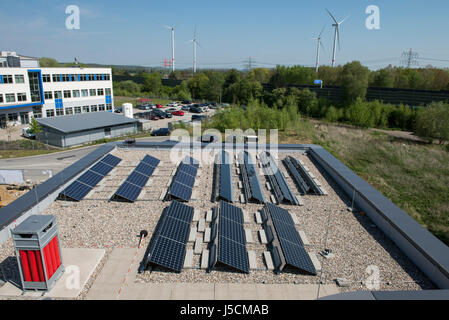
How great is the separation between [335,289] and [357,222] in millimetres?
4895

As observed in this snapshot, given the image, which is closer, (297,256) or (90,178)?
(297,256)

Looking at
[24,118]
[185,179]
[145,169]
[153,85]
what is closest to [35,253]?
[185,179]

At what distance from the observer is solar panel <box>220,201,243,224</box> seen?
12258 mm

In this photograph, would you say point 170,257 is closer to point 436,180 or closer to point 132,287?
point 132,287

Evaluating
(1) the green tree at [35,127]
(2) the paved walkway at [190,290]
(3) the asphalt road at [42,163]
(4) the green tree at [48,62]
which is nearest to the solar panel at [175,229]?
(2) the paved walkway at [190,290]

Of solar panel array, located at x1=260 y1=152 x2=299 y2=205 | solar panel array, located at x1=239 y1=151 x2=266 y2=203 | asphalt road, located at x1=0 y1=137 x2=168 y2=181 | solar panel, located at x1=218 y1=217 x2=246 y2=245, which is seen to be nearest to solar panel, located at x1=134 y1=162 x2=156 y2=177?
solar panel array, located at x1=239 y1=151 x2=266 y2=203

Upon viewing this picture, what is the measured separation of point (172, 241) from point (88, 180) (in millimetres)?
7508

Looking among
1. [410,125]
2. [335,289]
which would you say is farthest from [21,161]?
[410,125]

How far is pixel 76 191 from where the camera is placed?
1434cm

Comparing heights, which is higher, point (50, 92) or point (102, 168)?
point (50, 92)

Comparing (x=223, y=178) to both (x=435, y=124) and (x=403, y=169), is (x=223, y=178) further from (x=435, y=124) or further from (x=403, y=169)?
(x=435, y=124)

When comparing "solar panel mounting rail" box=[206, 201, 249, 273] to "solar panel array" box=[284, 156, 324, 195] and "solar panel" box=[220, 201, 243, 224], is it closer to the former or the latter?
"solar panel" box=[220, 201, 243, 224]

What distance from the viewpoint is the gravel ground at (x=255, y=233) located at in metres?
9.27

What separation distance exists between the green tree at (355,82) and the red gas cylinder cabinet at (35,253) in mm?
68874
